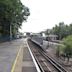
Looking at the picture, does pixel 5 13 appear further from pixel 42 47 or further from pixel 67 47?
pixel 67 47

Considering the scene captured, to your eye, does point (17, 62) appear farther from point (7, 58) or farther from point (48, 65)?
point (7, 58)

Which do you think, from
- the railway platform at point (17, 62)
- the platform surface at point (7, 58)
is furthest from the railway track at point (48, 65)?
the platform surface at point (7, 58)

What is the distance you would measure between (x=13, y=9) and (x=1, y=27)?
36.3 feet

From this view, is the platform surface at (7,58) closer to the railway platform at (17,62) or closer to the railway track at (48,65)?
the railway platform at (17,62)

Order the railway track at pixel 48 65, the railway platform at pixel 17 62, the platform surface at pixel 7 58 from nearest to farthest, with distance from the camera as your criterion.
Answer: the railway platform at pixel 17 62
the platform surface at pixel 7 58
the railway track at pixel 48 65

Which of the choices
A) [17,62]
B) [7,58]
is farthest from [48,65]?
[7,58]

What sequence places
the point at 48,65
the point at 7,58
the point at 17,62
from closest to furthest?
the point at 17,62 → the point at 48,65 → the point at 7,58

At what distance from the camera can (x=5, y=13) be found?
2761 inches

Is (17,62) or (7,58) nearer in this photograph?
(17,62)

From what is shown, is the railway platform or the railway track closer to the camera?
the railway platform

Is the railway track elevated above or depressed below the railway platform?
below

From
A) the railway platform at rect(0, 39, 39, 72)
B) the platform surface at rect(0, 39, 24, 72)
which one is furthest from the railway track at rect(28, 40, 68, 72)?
the platform surface at rect(0, 39, 24, 72)

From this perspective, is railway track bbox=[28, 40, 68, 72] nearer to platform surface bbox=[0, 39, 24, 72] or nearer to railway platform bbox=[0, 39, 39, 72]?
railway platform bbox=[0, 39, 39, 72]

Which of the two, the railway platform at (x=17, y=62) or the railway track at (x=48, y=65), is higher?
the railway platform at (x=17, y=62)
